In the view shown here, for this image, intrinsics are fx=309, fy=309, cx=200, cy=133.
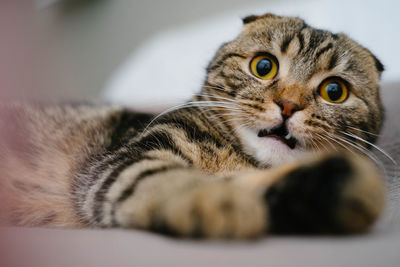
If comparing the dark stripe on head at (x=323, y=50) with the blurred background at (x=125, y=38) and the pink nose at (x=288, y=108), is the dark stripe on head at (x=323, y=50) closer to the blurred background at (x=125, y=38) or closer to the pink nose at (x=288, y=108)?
the pink nose at (x=288, y=108)

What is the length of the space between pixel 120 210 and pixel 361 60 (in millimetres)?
784

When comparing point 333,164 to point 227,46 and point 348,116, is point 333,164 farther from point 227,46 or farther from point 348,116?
point 227,46

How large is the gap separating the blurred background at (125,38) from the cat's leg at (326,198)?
3.43ft

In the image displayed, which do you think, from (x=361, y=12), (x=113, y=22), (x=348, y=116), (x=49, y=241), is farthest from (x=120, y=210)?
(x=113, y=22)

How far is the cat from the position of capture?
0.40 m

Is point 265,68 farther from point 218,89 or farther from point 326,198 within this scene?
point 326,198

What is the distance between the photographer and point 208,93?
2.97ft

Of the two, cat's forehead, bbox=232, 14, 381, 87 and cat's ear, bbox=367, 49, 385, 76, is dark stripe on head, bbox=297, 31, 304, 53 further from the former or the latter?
cat's ear, bbox=367, 49, 385, 76

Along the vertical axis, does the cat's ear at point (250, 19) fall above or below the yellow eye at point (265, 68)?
above

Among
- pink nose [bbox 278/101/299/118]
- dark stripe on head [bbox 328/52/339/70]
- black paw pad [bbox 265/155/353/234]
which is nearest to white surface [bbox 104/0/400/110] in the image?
dark stripe on head [bbox 328/52/339/70]

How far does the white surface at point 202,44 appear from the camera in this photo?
3.95 feet

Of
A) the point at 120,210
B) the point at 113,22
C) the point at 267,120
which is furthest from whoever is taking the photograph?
the point at 113,22

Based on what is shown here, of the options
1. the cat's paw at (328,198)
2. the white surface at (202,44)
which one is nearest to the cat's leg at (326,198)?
the cat's paw at (328,198)

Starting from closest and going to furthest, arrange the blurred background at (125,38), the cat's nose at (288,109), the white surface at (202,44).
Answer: the cat's nose at (288,109) < the white surface at (202,44) < the blurred background at (125,38)
